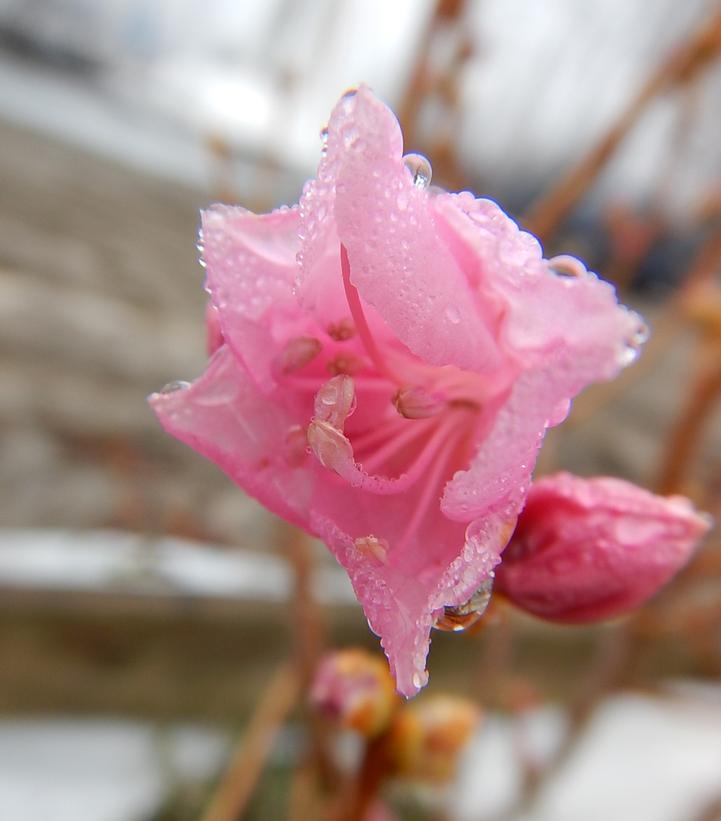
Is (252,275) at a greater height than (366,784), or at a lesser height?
greater

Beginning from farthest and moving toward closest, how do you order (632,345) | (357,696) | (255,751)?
(255,751) < (357,696) < (632,345)

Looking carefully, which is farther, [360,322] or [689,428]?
[689,428]

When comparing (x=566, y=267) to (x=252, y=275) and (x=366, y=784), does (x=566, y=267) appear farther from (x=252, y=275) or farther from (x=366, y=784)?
(x=366, y=784)

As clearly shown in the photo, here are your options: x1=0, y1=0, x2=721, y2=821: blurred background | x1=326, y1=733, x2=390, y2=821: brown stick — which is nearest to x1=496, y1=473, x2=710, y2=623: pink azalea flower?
x1=0, y1=0, x2=721, y2=821: blurred background

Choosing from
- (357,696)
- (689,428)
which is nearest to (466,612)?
(357,696)

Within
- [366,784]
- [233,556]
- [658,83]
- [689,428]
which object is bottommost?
[233,556]

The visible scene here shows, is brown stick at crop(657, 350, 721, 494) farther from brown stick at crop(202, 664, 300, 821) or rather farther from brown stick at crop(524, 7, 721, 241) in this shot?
brown stick at crop(202, 664, 300, 821)

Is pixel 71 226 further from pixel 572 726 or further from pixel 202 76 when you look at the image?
pixel 202 76
